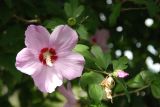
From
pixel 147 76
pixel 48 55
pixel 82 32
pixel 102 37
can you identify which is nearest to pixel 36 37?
pixel 48 55

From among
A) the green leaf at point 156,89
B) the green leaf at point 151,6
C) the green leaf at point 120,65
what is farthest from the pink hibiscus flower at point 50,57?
the green leaf at point 151,6

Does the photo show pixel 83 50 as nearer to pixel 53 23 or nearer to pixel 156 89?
pixel 53 23

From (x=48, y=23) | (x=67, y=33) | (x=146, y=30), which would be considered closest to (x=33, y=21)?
(x=48, y=23)

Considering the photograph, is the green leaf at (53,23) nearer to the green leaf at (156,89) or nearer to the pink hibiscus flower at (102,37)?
the green leaf at (156,89)

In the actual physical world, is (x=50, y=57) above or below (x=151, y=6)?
below

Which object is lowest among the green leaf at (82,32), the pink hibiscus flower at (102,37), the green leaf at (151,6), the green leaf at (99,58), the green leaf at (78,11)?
the green leaf at (99,58)

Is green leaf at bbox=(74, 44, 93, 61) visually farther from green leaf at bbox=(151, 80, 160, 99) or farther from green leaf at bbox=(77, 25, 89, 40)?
green leaf at bbox=(151, 80, 160, 99)
